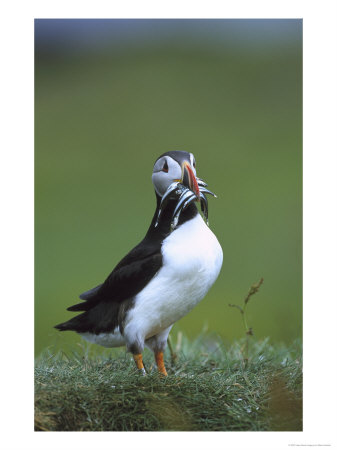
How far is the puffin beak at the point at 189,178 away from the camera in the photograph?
11.1ft

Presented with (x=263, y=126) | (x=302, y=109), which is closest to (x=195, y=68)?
(x=263, y=126)

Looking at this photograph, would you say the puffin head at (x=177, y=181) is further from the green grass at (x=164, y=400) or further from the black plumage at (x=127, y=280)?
the green grass at (x=164, y=400)

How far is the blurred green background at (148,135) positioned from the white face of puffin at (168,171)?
2.56 feet

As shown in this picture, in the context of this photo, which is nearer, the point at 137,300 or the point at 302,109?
the point at 137,300

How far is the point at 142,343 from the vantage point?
3527 mm

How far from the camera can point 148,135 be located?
455 centimetres

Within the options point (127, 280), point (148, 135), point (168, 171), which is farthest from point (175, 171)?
point (148, 135)

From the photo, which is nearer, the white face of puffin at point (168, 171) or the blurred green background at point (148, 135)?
the white face of puffin at point (168, 171)

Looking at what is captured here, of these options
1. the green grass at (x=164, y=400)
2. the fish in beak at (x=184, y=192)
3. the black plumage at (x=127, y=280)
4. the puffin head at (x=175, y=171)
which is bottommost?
the green grass at (x=164, y=400)

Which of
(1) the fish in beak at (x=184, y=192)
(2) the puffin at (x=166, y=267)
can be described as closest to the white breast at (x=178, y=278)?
(2) the puffin at (x=166, y=267)

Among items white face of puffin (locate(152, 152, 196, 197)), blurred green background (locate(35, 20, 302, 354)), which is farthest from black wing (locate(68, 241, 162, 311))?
blurred green background (locate(35, 20, 302, 354))

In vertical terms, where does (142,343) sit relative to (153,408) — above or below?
above

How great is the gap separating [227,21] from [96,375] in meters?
2.24

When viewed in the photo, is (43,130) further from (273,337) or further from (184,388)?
(273,337)
